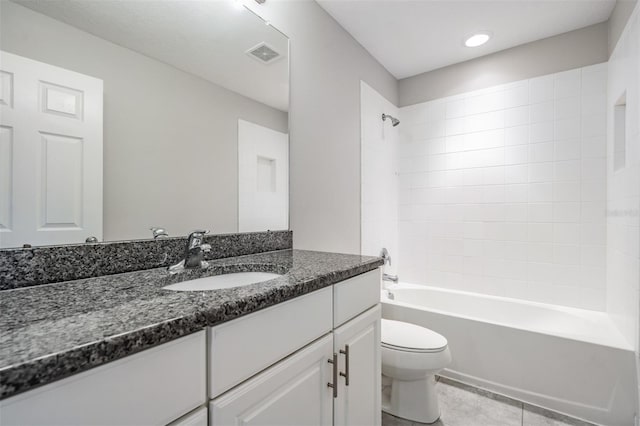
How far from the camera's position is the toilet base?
1573 mm

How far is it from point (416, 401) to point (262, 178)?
1447mm

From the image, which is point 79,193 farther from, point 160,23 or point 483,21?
point 483,21

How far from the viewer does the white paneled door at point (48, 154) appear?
74 cm

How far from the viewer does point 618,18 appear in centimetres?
178

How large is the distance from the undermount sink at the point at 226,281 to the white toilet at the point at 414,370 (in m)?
0.89

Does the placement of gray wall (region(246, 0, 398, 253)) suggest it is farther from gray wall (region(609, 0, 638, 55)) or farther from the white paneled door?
gray wall (region(609, 0, 638, 55))

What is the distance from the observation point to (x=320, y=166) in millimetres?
1841

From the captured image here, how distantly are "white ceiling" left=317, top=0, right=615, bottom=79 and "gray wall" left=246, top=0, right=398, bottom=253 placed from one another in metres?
0.15

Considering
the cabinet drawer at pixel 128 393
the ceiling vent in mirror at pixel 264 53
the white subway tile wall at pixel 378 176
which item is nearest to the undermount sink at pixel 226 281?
the cabinet drawer at pixel 128 393

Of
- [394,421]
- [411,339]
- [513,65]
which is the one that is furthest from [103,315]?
[513,65]

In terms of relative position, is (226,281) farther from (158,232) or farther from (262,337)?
(262,337)

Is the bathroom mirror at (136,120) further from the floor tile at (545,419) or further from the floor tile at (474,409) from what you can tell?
the floor tile at (545,419)

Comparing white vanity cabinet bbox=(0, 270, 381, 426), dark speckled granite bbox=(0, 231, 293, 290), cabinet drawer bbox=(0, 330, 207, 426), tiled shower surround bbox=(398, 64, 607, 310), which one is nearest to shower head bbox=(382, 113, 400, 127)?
tiled shower surround bbox=(398, 64, 607, 310)

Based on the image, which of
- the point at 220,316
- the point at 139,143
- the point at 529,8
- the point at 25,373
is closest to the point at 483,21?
the point at 529,8
